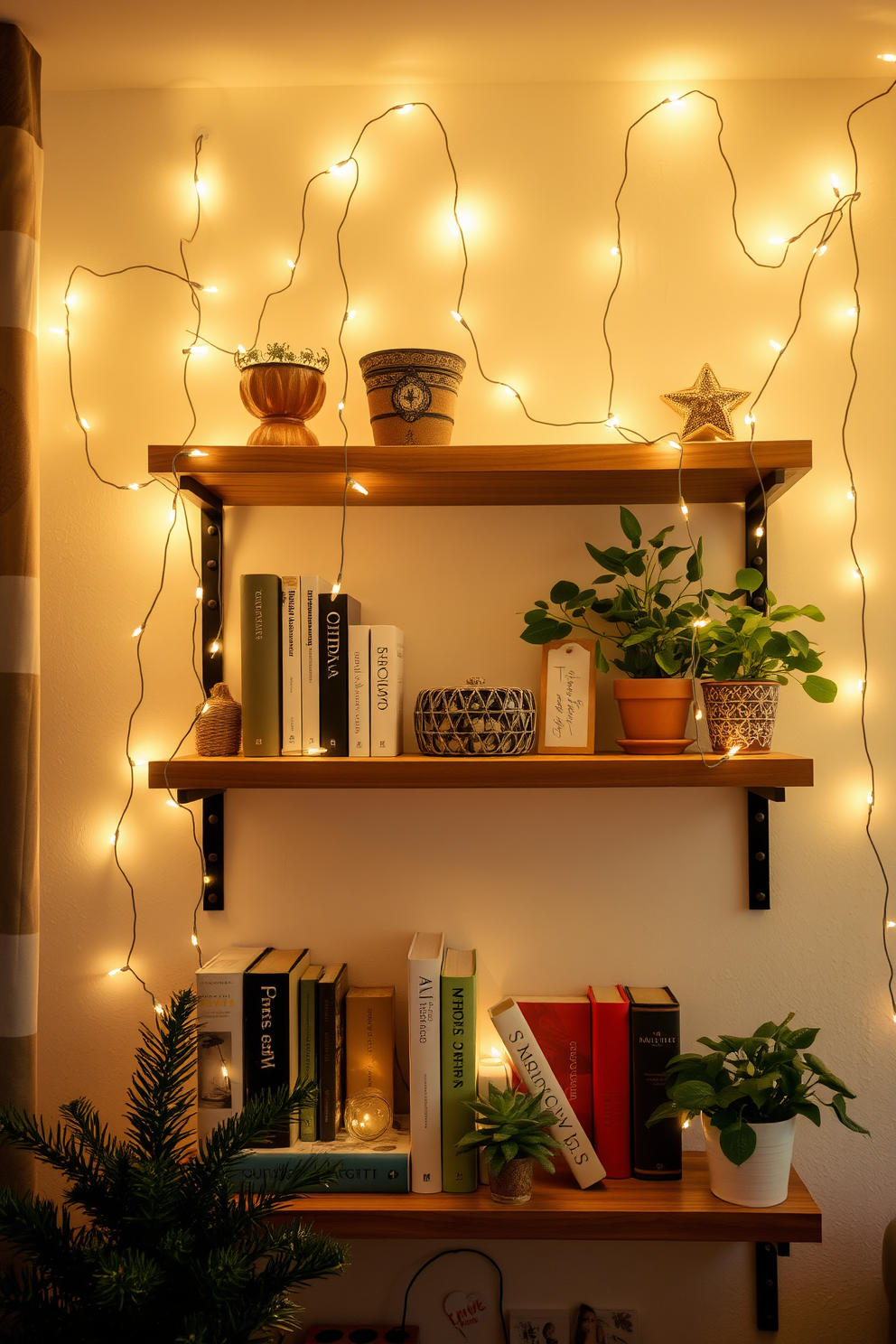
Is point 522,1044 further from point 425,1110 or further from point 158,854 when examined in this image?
point 158,854

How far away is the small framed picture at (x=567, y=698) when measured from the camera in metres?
1.42

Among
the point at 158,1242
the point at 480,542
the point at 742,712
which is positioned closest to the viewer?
the point at 158,1242

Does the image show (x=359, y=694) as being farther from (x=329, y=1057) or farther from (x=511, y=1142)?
(x=511, y=1142)

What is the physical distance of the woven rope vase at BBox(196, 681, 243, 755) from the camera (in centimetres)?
140

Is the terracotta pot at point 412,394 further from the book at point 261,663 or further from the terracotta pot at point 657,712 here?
the terracotta pot at point 657,712

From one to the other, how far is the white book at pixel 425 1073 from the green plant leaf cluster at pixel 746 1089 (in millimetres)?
308

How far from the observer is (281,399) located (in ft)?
4.62

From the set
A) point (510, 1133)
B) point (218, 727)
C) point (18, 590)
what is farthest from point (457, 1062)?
point (18, 590)

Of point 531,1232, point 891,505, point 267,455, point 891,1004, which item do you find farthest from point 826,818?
point 267,455

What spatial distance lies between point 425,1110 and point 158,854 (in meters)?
0.60

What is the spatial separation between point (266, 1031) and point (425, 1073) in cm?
25

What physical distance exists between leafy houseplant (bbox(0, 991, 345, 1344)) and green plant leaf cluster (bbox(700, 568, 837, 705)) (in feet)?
2.66

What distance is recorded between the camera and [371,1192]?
1.33m

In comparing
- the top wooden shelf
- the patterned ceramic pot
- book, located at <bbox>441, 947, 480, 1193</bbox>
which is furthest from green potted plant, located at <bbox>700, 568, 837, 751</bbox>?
book, located at <bbox>441, 947, 480, 1193</bbox>
